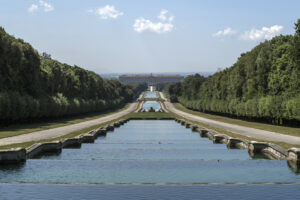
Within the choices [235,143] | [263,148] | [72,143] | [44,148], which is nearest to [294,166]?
[263,148]

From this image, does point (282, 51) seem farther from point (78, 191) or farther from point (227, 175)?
point (78, 191)

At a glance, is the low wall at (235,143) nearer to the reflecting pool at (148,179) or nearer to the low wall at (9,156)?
the reflecting pool at (148,179)

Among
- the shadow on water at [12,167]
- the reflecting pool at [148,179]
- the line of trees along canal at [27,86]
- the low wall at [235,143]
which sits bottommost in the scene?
the reflecting pool at [148,179]

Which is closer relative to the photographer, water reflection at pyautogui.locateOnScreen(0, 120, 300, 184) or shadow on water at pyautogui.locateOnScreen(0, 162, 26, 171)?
water reflection at pyautogui.locateOnScreen(0, 120, 300, 184)

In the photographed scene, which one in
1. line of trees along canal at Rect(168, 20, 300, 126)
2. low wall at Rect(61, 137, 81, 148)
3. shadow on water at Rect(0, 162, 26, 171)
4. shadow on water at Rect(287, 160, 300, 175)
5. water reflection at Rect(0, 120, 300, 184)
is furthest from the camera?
line of trees along canal at Rect(168, 20, 300, 126)

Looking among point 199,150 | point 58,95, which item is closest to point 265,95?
point 58,95

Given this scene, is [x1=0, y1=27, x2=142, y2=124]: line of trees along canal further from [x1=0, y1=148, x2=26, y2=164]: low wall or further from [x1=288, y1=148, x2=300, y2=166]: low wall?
[x1=288, y1=148, x2=300, y2=166]: low wall

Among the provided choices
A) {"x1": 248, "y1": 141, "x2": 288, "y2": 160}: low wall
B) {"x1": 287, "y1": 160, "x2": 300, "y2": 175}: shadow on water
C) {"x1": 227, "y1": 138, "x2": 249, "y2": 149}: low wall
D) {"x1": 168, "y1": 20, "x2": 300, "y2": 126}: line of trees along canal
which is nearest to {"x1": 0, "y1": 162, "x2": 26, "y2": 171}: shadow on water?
{"x1": 287, "y1": 160, "x2": 300, "y2": 175}: shadow on water

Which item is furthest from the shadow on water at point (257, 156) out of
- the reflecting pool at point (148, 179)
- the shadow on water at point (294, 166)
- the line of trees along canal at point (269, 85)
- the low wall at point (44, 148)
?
the line of trees along canal at point (269, 85)

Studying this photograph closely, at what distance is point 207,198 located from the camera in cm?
1695

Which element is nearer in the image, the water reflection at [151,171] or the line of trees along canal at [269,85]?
the water reflection at [151,171]

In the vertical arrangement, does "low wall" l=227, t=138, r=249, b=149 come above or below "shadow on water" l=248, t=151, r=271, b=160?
above

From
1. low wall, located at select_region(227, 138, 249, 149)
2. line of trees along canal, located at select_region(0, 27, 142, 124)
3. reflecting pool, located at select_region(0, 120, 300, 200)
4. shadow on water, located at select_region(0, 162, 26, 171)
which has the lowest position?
reflecting pool, located at select_region(0, 120, 300, 200)

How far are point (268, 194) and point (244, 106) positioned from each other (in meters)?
62.9
